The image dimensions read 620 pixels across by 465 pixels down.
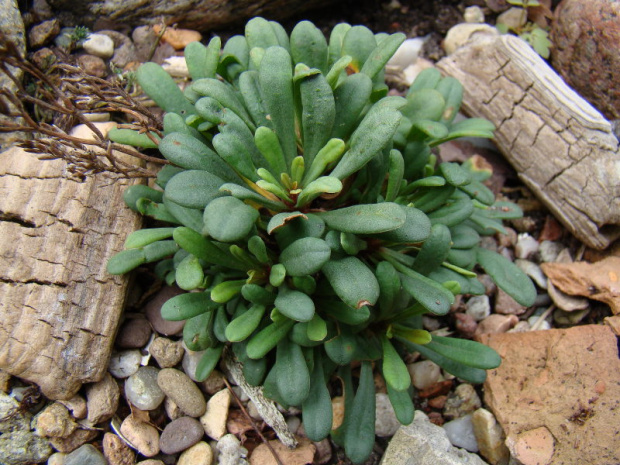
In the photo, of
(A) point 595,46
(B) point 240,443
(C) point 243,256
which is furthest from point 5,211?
(A) point 595,46

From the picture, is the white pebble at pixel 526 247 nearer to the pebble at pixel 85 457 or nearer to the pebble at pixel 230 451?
the pebble at pixel 230 451

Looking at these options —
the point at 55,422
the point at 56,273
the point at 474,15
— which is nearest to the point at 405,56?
the point at 474,15

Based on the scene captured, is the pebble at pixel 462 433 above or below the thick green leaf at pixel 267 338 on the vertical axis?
below

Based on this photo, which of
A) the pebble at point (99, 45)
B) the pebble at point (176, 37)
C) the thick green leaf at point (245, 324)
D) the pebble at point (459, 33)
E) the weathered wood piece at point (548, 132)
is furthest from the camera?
the pebble at point (459, 33)

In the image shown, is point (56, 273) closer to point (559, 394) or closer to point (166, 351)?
point (166, 351)

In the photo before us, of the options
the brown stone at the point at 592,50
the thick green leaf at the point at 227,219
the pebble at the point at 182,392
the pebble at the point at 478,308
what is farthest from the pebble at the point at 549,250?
the pebble at the point at 182,392

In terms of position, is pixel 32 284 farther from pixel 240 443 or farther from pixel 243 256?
pixel 240 443

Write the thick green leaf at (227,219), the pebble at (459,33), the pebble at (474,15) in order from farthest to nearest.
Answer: the pebble at (474,15) < the pebble at (459,33) < the thick green leaf at (227,219)
